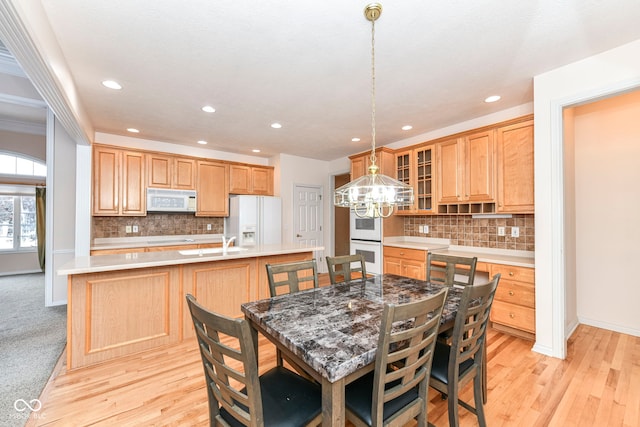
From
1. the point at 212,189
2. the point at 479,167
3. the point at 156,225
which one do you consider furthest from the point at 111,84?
the point at 479,167

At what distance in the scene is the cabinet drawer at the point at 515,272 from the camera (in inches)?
107

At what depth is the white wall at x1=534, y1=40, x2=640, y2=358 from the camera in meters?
2.25

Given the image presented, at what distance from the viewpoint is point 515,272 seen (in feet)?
9.27

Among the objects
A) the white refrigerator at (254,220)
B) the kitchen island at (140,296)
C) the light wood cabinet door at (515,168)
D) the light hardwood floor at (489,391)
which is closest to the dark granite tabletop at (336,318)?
the light hardwood floor at (489,391)

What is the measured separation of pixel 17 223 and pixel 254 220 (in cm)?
533

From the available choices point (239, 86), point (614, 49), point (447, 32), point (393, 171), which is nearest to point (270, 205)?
point (393, 171)

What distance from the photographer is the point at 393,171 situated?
4.35 meters

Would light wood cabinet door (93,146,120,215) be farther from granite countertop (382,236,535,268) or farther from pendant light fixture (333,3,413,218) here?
granite countertop (382,236,535,268)

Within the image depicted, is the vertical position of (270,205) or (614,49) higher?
(614,49)

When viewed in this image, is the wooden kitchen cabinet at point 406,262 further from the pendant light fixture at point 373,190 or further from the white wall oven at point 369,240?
the pendant light fixture at point 373,190

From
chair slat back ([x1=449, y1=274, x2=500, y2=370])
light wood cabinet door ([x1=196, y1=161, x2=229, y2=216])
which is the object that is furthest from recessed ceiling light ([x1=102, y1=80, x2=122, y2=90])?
chair slat back ([x1=449, y1=274, x2=500, y2=370])

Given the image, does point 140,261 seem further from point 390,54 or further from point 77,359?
point 390,54

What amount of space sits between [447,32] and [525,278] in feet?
7.84

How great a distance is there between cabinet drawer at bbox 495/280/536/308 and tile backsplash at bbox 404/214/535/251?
0.61 meters
